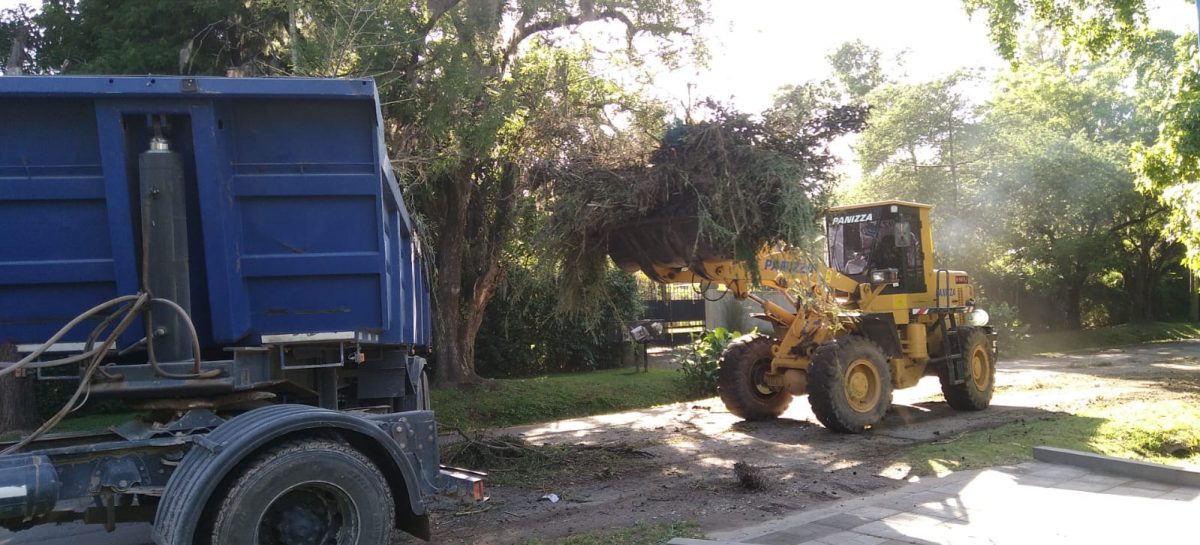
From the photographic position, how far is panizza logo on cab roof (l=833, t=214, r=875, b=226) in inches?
455

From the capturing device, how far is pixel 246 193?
492 centimetres

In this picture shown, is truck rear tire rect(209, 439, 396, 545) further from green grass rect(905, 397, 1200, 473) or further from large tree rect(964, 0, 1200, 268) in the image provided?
large tree rect(964, 0, 1200, 268)

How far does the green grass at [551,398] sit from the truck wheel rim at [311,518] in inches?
260

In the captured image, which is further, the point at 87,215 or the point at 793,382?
the point at 793,382

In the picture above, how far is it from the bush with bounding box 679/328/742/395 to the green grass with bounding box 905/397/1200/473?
534 centimetres

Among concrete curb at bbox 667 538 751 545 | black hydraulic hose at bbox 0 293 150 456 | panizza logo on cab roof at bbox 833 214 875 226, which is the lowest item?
concrete curb at bbox 667 538 751 545

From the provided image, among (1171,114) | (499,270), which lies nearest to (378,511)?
(499,270)

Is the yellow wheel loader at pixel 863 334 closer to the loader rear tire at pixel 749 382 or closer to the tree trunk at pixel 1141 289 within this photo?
the loader rear tire at pixel 749 382

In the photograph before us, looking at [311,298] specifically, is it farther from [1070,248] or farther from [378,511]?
[1070,248]

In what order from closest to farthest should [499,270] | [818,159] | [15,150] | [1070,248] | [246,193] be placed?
[15,150] < [246,193] < [818,159] < [499,270] < [1070,248]

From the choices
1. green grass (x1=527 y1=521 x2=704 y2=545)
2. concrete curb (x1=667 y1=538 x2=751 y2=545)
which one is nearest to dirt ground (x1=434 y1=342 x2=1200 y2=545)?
green grass (x1=527 y1=521 x2=704 y2=545)

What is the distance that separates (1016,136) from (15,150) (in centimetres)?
2667

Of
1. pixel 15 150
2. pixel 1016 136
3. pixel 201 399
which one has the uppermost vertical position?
pixel 1016 136

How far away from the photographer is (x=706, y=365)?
15.1 meters
